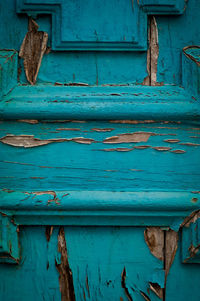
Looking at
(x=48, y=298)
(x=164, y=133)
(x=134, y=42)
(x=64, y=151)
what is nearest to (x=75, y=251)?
(x=48, y=298)

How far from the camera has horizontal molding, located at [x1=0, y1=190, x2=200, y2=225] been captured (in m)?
0.74

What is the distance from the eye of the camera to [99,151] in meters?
0.76

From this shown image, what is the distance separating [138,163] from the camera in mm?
761

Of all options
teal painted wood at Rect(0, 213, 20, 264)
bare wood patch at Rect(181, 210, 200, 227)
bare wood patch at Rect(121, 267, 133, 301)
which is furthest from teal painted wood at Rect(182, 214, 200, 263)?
teal painted wood at Rect(0, 213, 20, 264)

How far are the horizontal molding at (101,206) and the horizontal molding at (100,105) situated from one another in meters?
0.18

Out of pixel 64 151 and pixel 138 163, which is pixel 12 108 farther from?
pixel 138 163

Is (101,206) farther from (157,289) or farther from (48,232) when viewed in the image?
(157,289)

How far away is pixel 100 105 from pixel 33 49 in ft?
0.72

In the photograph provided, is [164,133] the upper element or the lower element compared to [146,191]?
upper

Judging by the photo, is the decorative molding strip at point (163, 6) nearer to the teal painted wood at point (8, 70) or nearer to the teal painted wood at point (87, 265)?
the teal painted wood at point (8, 70)

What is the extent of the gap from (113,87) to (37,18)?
25 cm

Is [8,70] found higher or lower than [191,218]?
higher

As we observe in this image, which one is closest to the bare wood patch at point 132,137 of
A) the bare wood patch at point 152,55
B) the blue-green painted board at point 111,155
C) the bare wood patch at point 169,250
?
the blue-green painted board at point 111,155

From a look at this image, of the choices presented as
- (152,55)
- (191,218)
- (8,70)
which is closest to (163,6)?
(152,55)
